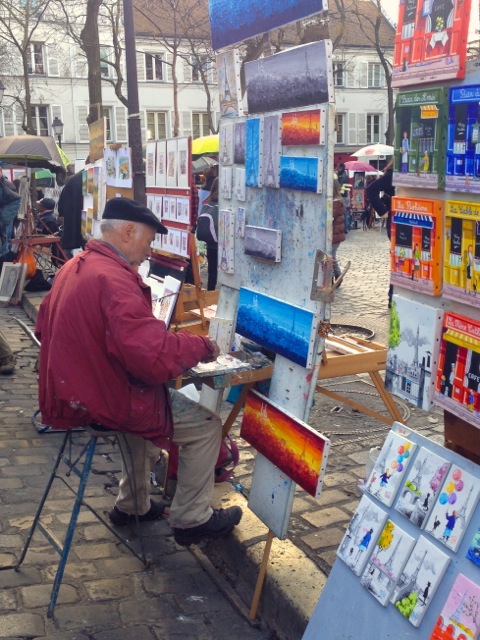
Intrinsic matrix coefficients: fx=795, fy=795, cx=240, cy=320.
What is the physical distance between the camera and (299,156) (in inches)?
126

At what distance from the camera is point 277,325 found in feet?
11.3

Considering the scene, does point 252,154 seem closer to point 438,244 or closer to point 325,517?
point 438,244

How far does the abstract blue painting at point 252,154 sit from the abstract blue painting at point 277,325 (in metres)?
0.51

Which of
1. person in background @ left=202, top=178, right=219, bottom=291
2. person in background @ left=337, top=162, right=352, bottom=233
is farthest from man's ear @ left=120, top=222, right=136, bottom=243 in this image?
person in background @ left=337, top=162, right=352, bottom=233

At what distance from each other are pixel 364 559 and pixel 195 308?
418 cm

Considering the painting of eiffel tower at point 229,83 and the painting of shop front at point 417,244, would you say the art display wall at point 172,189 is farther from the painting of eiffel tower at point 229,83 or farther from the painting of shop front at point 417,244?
the painting of shop front at point 417,244

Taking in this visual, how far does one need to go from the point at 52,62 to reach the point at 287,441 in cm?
4903

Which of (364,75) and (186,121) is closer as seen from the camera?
(186,121)

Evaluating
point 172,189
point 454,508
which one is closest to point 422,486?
point 454,508

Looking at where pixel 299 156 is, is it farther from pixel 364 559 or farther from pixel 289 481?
pixel 364 559

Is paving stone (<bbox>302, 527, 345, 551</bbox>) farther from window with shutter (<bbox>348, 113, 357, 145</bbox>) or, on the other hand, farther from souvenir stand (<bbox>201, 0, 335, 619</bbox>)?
window with shutter (<bbox>348, 113, 357, 145</bbox>)

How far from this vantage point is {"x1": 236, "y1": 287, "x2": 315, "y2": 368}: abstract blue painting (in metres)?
Result: 3.21

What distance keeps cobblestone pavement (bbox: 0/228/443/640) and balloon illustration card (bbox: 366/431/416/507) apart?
0.78 metres

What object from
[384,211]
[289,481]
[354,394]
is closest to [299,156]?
[289,481]
